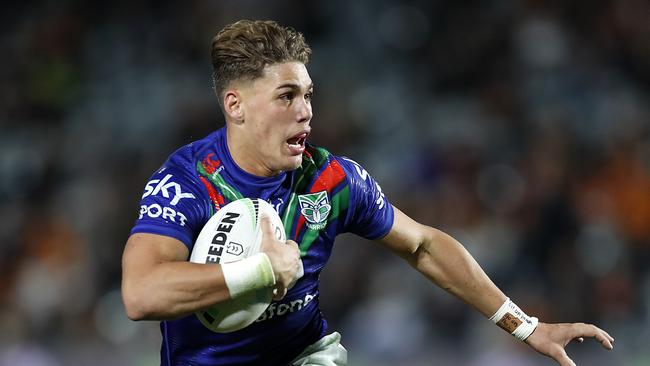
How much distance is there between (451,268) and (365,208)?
0.50m

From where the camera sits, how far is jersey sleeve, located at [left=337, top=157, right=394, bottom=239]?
4.19 meters

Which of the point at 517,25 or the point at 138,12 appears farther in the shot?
the point at 138,12

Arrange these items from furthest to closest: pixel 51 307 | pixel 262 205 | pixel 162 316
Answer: pixel 51 307, pixel 262 205, pixel 162 316

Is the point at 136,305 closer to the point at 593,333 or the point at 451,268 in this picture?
the point at 451,268

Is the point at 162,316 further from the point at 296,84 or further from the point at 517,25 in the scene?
the point at 517,25

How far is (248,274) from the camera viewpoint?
341 cm

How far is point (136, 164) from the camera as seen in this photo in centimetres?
923

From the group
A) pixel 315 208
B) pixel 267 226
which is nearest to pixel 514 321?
pixel 315 208

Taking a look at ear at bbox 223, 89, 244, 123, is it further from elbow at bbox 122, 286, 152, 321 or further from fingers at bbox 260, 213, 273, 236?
elbow at bbox 122, 286, 152, 321

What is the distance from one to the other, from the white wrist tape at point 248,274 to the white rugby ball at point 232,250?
0.50ft

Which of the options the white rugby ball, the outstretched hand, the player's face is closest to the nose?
the player's face

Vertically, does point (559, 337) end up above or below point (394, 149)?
below

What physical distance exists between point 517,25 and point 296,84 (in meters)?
6.08

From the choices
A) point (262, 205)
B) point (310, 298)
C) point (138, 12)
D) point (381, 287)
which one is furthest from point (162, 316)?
point (138, 12)
